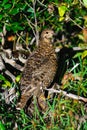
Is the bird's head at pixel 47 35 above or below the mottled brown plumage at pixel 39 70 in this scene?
above

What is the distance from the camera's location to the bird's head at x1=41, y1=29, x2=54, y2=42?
6031mm

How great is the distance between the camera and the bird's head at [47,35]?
6.03 meters

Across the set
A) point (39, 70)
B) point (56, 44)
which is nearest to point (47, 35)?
point (39, 70)

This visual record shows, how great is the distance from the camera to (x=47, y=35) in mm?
6117

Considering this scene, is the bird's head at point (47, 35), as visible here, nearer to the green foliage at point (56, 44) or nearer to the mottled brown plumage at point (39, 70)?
the mottled brown plumage at point (39, 70)

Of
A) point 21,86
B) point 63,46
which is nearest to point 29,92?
point 21,86

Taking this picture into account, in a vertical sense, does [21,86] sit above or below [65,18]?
below

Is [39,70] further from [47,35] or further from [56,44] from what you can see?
[56,44]

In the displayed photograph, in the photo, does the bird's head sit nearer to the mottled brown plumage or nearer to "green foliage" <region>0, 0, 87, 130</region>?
the mottled brown plumage

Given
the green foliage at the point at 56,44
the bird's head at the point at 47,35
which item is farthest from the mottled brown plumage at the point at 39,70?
the green foliage at the point at 56,44

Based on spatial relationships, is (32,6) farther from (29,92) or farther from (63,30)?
(29,92)

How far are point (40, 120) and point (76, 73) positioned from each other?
0.94m

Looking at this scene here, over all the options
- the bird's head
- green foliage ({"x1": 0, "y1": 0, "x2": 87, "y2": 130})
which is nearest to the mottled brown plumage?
the bird's head

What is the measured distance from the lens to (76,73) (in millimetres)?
6129
